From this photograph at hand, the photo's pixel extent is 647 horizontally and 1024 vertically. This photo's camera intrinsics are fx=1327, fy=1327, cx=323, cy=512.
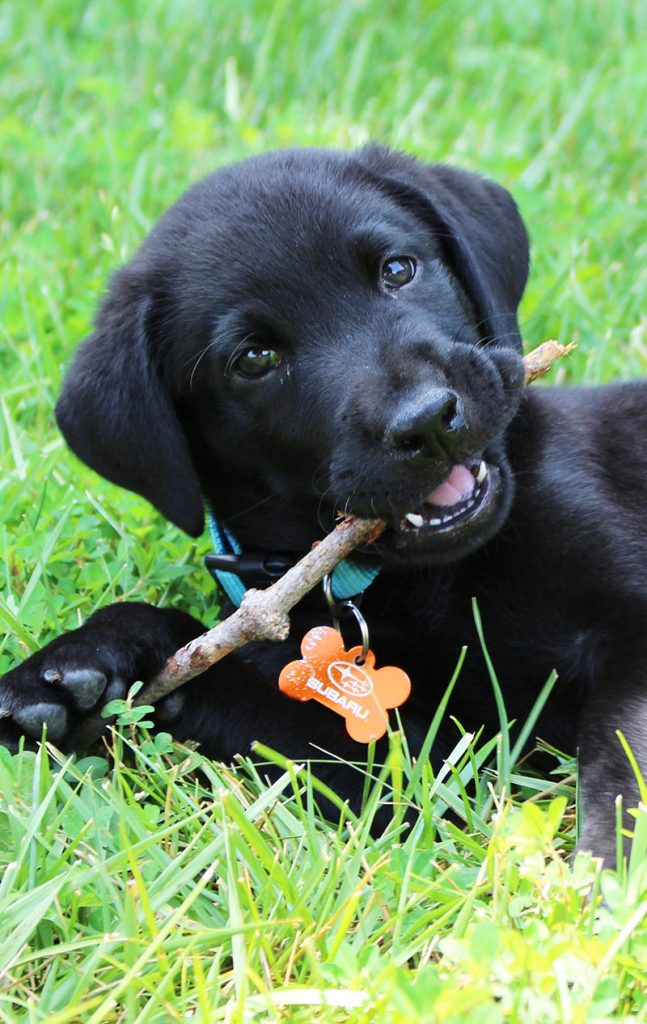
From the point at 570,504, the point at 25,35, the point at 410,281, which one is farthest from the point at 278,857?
the point at 25,35

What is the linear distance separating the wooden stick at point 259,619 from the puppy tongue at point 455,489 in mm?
111

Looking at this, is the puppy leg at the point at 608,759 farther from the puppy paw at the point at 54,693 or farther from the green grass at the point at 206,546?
the puppy paw at the point at 54,693

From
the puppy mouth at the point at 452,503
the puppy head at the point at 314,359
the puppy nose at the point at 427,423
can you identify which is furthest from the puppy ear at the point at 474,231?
the puppy nose at the point at 427,423

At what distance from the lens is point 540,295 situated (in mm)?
4148

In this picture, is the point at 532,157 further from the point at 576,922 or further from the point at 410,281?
the point at 576,922

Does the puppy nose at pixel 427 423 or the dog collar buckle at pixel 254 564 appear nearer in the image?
the puppy nose at pixel 427 423

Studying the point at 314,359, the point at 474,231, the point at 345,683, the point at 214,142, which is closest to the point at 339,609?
the point at 345,683

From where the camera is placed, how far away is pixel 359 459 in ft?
7.68

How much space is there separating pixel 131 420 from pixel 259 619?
2.00ft

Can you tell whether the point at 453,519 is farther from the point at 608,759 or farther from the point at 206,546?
the point at 206,546

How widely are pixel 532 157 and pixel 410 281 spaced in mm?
2768

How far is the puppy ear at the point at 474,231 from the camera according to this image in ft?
8.98

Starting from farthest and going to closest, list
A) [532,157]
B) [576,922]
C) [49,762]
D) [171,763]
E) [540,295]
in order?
[532,157]
[540,295]
[171,763]
[49,762]
[576,922]

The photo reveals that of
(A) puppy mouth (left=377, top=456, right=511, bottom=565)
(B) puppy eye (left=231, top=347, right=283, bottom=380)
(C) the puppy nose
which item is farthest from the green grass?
(B) puppy eye (left=231, top=347, right=283, bottom=380)
